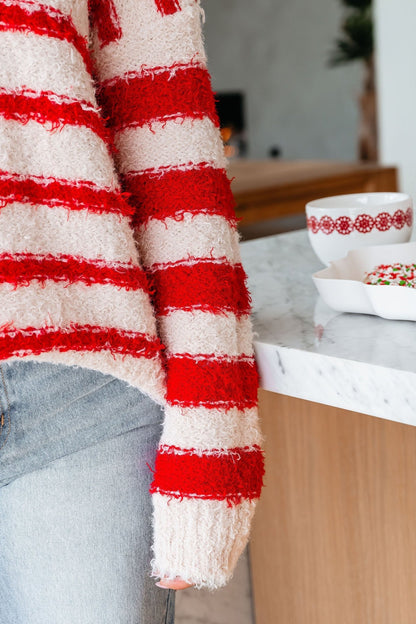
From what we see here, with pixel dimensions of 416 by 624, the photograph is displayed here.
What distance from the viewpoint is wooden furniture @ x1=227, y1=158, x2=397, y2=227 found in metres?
3.11

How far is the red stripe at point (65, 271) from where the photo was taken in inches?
20.7

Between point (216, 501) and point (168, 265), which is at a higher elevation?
point (168, 265)

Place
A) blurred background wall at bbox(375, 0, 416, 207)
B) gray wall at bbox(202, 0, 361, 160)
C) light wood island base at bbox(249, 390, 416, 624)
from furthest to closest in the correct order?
gray wall at bbox(202, 0, 361, 160) → blurred background wall at bbox(375, 0, 416, 207) → light wood island base at bbox(249, 390, 416, 624)

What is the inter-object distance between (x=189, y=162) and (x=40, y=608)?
38cm

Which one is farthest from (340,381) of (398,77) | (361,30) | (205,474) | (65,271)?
(361,30)

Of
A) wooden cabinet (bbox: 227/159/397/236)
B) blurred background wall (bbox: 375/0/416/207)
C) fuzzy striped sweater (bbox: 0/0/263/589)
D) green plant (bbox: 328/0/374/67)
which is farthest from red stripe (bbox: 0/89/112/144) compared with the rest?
green plant (bbox: 328/0/374/67)

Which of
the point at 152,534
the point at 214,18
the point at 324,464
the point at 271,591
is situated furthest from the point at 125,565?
the point at 214,18

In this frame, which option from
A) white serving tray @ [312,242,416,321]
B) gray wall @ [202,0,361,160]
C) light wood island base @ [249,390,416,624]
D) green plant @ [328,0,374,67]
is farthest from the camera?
gray wall @ [202,0,361,160]

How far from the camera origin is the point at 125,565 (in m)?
0.61

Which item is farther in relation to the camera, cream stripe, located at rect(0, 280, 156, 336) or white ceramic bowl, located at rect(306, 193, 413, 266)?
white ceramic bowl, located at rect(306, 193, 413, 266)

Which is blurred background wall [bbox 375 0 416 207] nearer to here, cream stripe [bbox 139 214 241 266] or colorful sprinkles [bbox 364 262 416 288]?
colorful sprinkles [bbox 364 262 416 288]

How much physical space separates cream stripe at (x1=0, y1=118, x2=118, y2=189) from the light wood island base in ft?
1.50

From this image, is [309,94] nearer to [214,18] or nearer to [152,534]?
[214,18]

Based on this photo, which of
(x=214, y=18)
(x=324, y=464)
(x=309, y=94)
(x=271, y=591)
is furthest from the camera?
(x=214, y=18)
